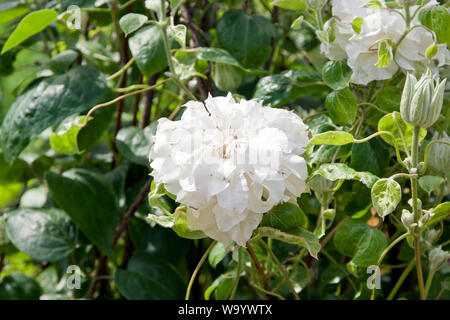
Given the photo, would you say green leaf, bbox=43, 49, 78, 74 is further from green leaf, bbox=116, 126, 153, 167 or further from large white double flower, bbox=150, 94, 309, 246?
large white double flower, bbox=150, 94, 309, 246

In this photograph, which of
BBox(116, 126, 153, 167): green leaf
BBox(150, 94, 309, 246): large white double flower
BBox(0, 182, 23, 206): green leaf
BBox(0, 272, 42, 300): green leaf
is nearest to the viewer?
BBox(150, 94, 309, 246): large white double flower

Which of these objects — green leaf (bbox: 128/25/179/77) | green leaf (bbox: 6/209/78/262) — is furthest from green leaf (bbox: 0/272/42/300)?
green leaf (bbox: 128/25/179/77)

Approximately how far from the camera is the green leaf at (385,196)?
375mm

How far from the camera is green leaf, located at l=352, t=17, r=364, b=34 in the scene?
0.42 meters

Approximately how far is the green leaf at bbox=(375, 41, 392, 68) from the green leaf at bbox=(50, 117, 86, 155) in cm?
26

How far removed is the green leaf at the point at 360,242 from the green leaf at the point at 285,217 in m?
0.09

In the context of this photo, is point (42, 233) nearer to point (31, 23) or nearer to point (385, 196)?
point (31, 23)

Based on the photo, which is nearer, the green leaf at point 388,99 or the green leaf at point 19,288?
the green leaf at point 388,99

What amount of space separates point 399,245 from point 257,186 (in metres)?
0.37

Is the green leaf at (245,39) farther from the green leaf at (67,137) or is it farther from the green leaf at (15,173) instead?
the green leaf at (15,173)

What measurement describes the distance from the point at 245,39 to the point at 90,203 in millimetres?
251

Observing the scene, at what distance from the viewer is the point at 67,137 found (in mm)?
474

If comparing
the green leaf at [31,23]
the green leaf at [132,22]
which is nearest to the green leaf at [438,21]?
the green leaf at [132,22]
